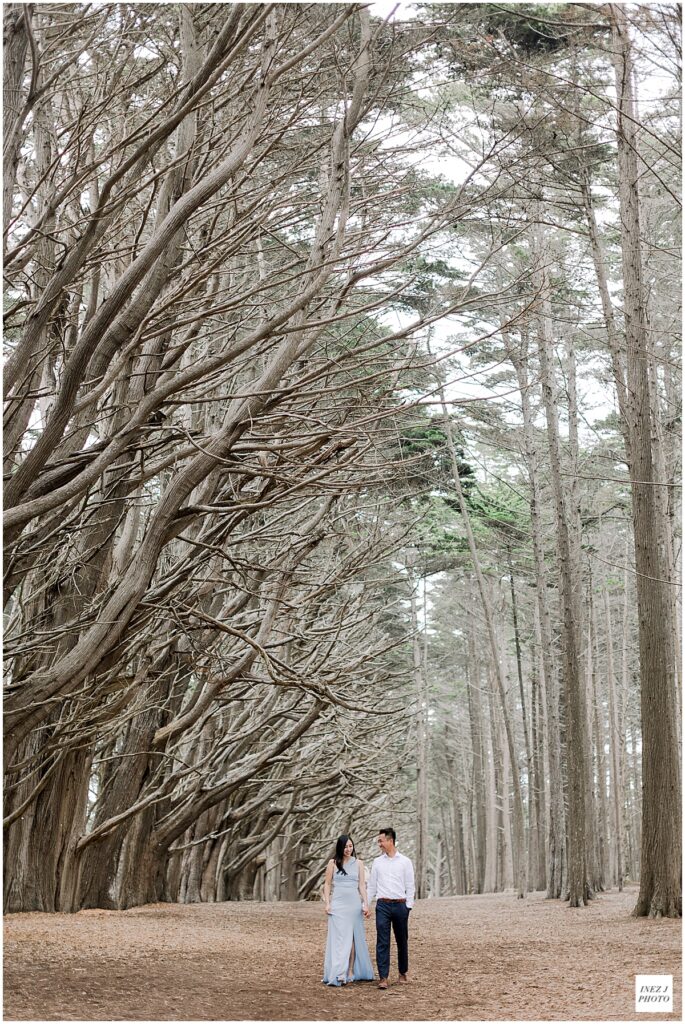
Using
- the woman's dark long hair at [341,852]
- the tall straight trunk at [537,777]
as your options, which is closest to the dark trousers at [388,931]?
the woman's dark long hair at [341,852]

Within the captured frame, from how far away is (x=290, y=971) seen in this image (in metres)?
7.93

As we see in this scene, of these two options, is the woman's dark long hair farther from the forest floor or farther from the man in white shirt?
the forest floor

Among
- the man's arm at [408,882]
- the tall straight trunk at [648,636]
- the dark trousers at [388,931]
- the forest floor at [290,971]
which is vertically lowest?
the forest floor at [290,971]

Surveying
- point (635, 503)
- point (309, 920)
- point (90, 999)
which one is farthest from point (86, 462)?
point (309, 920)

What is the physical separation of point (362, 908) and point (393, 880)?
0.54 meters

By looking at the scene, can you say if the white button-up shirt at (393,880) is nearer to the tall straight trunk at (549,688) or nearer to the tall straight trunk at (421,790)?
the tall straight trunk at (549,688)

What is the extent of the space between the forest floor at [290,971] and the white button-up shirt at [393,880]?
0.66m

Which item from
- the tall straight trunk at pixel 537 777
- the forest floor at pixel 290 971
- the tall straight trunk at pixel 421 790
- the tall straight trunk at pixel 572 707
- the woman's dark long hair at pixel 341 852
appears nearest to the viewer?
the forest floor at pixel 290 971

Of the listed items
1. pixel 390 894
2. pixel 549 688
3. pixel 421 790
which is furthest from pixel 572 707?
pixel 421 790

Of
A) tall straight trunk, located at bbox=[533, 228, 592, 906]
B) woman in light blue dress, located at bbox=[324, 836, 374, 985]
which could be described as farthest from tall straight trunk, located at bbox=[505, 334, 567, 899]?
woman in light blue dress, located at bbox=[324, 836, 374, 985]

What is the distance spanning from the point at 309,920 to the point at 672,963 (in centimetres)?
752

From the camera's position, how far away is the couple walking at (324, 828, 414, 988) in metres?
7.13

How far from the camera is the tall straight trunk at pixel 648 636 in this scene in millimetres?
9945

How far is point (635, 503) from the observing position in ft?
35.7
